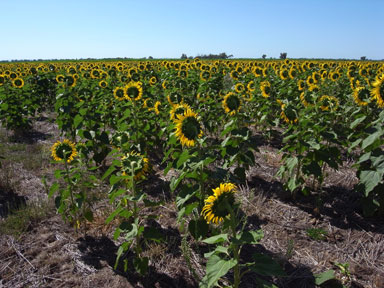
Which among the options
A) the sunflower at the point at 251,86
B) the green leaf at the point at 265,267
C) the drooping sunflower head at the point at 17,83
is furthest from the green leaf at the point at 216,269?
the drooping sunflower head at the point at 17,83

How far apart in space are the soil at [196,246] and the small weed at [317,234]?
0.02 metres

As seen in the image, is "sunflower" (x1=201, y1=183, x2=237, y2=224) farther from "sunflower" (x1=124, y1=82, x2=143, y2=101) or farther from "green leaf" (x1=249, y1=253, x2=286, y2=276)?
"sunflower" (x1=124, y1=82, x2=143, y2=101)

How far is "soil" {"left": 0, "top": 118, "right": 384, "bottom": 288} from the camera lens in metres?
2.87

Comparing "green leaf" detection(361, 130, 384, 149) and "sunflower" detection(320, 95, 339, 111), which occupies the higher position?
"sunflower" detection(320, 95, 339, 111)

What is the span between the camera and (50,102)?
11516 mm

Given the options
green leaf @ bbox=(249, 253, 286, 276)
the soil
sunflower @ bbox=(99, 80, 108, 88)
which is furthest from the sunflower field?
sunflower @ bbox=(99, 80, 108, 88)

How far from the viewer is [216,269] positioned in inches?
76.5

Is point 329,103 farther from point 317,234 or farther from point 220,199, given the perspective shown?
point 220,199

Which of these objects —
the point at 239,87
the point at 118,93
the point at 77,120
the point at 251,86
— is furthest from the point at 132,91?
the point at 251,86

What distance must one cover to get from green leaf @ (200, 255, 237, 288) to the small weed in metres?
1.81

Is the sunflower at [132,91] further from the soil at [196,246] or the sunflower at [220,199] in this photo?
the sunflower at [220,199]

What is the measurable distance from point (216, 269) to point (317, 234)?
193 cm

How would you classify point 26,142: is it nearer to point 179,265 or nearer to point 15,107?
point 15,107

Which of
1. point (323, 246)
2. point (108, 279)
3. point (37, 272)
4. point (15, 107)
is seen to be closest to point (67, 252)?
point (37, 272)
